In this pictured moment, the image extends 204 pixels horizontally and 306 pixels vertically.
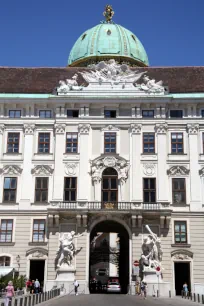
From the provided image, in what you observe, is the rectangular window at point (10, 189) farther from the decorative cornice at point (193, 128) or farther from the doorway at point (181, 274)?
the decorative cornice at point (193, 128)

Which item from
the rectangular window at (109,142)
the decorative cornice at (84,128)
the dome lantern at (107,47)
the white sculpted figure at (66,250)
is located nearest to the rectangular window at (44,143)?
the decorative cornice at (84,128)

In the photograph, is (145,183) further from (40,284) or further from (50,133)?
(40,284)

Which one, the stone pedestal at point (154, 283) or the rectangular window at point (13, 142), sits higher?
the rectangular window at point (13, 142)

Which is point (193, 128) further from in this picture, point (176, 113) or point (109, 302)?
point (109, 302)

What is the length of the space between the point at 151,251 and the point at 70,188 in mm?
8504

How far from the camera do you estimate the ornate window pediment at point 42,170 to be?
39.3 meters

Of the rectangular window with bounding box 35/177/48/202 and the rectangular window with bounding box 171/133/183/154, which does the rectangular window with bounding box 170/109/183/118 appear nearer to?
the rectangular window with bounding box 171/133/183/154

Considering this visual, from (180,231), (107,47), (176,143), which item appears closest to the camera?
(180,231)

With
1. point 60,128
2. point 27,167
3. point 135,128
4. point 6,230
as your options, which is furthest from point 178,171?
point 6,230

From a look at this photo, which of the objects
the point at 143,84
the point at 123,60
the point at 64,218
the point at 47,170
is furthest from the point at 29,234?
the point at 123,60

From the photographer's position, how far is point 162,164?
39.0m

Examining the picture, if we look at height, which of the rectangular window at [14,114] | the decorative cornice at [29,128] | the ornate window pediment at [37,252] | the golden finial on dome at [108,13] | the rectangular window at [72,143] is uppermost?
the golden finial on dome at [108,13]

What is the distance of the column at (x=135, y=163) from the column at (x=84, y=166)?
371 centimetres

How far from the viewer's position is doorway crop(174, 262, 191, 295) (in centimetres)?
3731
